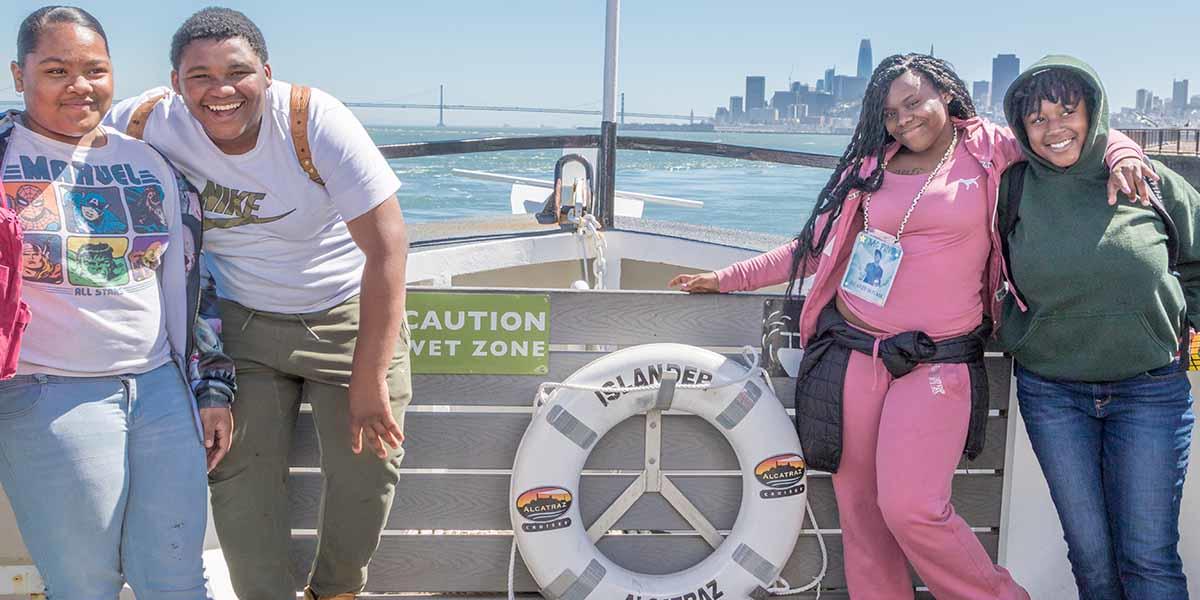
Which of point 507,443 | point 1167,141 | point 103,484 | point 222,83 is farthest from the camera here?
point 1167,141

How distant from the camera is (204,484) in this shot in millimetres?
1869

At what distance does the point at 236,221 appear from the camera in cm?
198

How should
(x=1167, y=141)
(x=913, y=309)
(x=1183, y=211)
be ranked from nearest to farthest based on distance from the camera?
1. (x=1183, y=211)
2. (x=913, y=309)
3. (x=1167, y=141)

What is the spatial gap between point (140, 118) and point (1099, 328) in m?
1.86

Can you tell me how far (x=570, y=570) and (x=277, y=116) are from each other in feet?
3.88

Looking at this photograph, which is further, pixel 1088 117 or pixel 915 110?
pixel 915 110

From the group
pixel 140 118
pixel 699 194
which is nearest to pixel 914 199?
pixel 140 118

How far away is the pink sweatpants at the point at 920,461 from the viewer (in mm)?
2162

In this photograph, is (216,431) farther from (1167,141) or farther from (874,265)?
(1167,141)

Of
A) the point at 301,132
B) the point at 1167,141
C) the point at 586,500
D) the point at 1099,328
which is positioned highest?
the point at 1167,141

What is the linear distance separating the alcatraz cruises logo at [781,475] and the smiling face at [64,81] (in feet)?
5.09

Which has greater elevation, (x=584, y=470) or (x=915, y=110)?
(x=915, y=110)

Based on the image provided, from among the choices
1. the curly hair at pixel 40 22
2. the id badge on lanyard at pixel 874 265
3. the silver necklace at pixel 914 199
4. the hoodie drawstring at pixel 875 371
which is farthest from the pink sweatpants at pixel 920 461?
the curly hair at pixel 40 22

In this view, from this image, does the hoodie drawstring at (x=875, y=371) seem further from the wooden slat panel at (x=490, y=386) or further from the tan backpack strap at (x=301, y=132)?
the tan backpack strap at (x=301, y=132)
